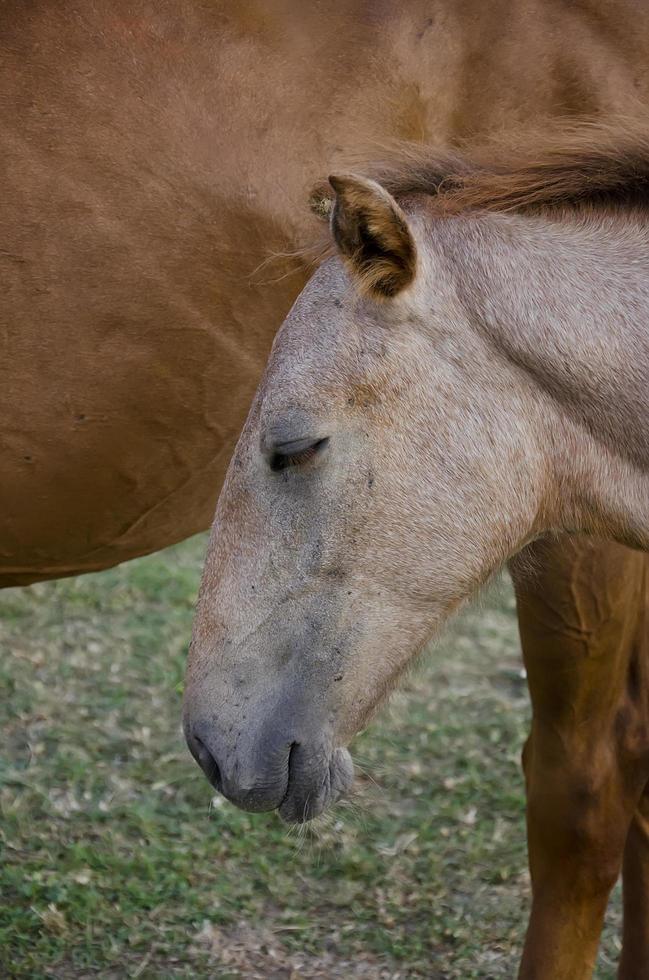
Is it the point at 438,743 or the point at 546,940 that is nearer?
the point at 546,940

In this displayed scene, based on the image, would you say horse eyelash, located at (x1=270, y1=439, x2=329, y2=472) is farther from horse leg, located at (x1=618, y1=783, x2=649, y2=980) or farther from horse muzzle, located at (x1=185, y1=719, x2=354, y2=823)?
horse leg, located at (x1=618, y1=783, x2=649, y2=980)

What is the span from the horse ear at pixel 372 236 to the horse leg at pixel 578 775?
114 cm

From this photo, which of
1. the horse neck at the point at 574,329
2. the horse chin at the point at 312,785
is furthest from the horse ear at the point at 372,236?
the horse chin at the point at 312,785

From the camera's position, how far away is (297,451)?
2.09 metres

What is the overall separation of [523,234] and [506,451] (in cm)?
38

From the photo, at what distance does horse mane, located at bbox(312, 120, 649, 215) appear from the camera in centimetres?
218

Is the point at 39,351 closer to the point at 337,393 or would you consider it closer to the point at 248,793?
the point at 337,393

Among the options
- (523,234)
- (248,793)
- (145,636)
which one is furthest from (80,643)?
(523,234)

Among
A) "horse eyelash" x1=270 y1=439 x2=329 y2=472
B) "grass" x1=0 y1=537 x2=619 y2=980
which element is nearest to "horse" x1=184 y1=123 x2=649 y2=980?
"horse eyelash" x1=270 y1=439 x2=329 y2=472

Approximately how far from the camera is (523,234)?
2156 millimetres

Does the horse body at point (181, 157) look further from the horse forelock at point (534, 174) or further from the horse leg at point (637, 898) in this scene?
the horse leg at point (637, 898)

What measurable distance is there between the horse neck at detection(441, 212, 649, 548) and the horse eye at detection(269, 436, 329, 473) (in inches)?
13.1

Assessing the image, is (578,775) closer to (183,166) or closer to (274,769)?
(274,769)

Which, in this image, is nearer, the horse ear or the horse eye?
the horse ear
